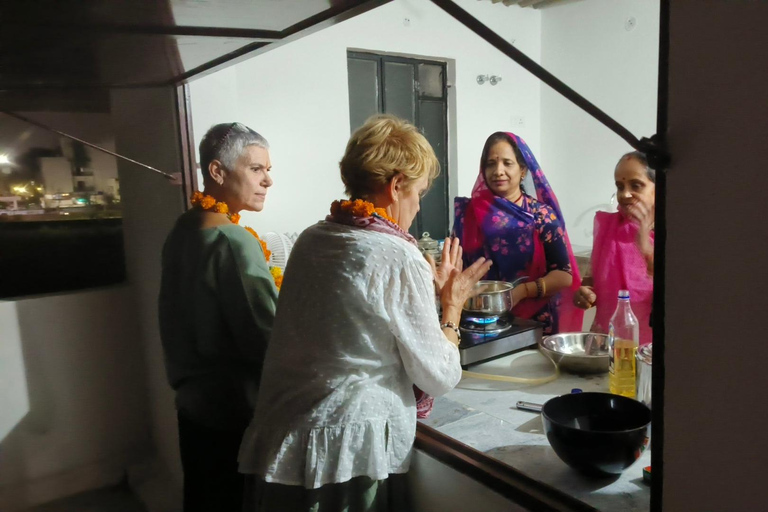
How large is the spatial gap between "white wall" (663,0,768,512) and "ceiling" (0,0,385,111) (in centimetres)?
62

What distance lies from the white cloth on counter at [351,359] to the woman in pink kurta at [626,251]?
928 millimetres

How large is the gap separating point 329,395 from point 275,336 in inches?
6.6

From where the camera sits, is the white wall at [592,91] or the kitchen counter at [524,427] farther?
the white wall at [592,91]

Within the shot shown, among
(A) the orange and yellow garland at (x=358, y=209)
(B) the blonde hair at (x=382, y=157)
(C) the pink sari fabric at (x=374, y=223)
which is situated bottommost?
(C) the pink sari fabric at (x=374, y=223)

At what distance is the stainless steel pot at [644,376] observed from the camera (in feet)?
3.26

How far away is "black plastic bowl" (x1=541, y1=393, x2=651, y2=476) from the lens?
2.68ft

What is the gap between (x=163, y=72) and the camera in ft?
5.82

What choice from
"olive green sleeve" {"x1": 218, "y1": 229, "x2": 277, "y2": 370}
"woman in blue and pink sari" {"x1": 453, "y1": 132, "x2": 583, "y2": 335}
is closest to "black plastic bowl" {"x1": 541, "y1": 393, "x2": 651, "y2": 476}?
"olive green sleeve" {"x1": 218, "y1": 229, "x2": 277, "y2": 370}

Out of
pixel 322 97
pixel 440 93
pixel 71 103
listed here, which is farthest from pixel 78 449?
pixel 440 93

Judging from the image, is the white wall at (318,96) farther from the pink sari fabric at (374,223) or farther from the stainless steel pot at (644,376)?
the stainless steel pot at (644,376)

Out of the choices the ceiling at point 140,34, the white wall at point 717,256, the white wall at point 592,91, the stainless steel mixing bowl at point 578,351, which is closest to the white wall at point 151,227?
the ceiling at point 140,34

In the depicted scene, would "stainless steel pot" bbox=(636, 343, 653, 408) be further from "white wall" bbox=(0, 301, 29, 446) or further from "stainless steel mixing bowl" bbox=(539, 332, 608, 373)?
"white wall" bbox=(0, 301, 29, 446)

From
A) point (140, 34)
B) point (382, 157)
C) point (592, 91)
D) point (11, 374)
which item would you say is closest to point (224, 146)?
point (140, 34)

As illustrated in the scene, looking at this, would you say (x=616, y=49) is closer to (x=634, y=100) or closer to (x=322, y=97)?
(x=634, y=100)
